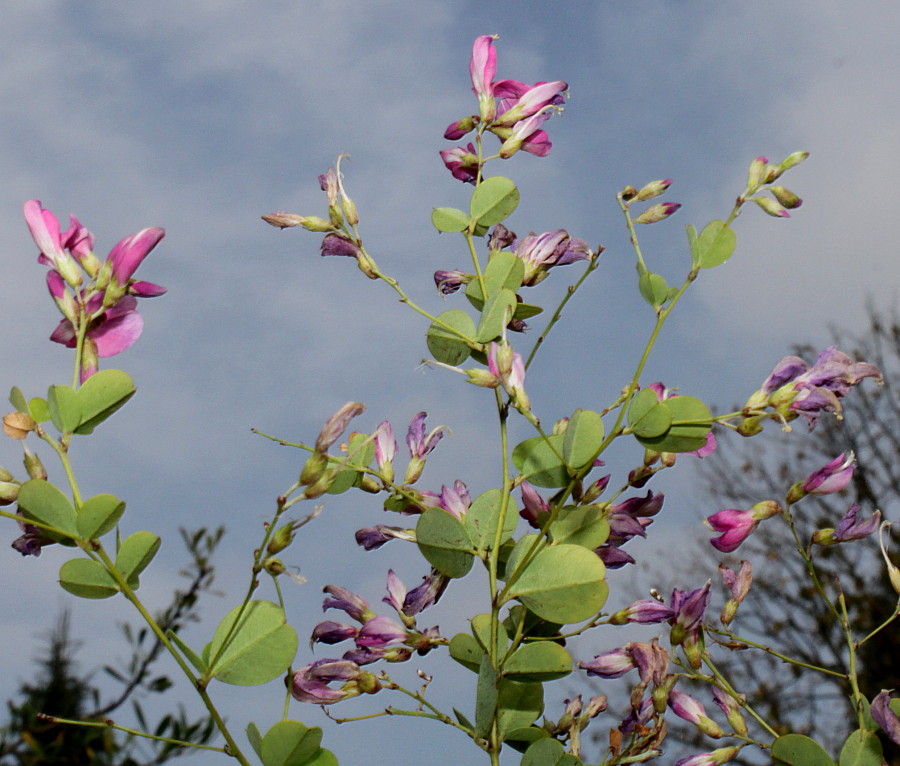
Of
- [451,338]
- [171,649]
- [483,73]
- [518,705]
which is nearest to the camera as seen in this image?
[171,649]

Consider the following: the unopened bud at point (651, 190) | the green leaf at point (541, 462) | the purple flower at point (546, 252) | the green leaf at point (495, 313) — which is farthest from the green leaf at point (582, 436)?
the unopened bud at point (651, 190)

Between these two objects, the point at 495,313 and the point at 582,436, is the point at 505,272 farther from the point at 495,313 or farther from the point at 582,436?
the point at 582,436

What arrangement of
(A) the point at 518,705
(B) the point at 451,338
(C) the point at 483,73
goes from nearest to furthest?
(A) the point at 518,705, (B) the point at 451,338, (C) the point at 483,73

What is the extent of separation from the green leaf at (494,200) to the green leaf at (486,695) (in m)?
0.54

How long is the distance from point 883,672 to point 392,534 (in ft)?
27.7

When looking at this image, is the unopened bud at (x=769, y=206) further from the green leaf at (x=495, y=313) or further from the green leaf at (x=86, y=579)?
the green leaf at (x=86, y=579)

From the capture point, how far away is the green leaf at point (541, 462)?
1.00 metres

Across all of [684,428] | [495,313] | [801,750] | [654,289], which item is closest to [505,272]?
[495,313]

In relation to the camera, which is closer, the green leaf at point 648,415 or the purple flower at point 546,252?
the green leaf at point 648,415

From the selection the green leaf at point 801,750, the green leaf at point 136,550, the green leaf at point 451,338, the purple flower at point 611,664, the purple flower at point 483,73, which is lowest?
the green leaf at point 801,750

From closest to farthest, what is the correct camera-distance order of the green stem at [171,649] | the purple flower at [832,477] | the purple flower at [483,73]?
the green stem at [171,649] < the purple flower at [832,477] < the purple flower at [483,73]

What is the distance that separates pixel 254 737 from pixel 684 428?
0.54m

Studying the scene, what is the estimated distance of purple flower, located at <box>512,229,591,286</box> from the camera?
1109mm

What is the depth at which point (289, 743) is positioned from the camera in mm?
853
